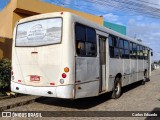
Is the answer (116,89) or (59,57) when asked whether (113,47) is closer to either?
(116,89)

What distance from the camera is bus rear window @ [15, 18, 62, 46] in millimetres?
8172

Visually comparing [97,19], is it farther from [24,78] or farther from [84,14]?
[24,78]

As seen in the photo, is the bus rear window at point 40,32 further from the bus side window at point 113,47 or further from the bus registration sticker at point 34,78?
the bus side window at point 113,47

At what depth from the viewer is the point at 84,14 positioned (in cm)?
2292

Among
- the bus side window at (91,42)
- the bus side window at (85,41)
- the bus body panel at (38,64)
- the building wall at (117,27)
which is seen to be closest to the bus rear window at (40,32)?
the bus body panel at (38,64)

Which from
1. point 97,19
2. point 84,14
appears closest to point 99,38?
point 84,14

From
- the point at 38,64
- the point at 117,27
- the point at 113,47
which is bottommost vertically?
the point at 38,64

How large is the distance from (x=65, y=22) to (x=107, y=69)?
10.9ft

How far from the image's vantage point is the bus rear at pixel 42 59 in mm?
7843

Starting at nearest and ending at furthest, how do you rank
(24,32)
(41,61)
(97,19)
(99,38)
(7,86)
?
(41,61) < (24,32) < (99,38) < (7,86) < (97,19)

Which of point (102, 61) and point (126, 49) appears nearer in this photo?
point (102, 61)

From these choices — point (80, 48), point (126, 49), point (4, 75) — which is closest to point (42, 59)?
point (80, 48)

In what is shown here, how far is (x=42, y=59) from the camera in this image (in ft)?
27.4

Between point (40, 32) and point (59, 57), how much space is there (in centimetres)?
120
